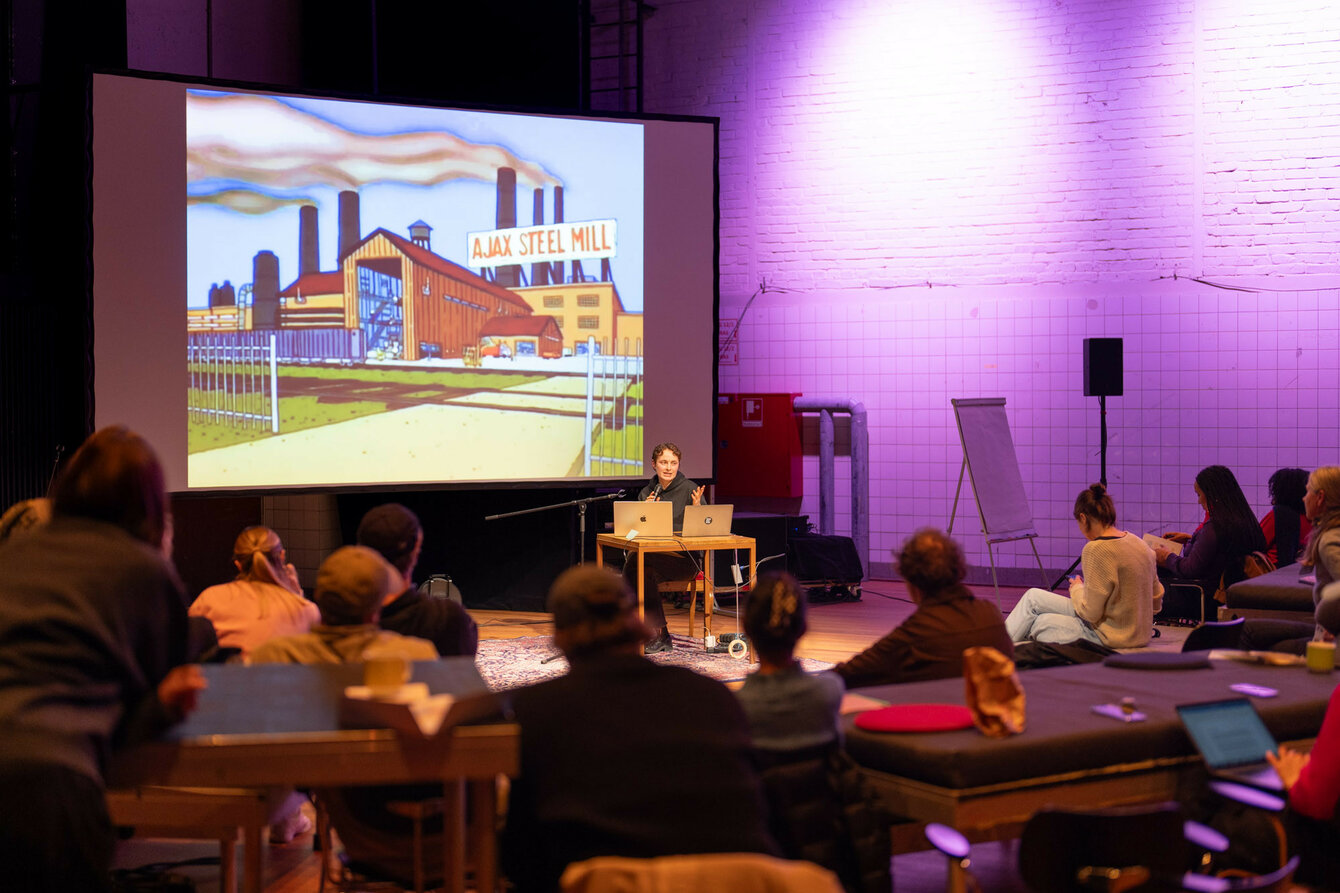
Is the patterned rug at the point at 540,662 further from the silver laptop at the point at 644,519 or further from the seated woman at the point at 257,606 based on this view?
the seated woman at the point at 257,606

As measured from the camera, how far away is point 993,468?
795 centimetres

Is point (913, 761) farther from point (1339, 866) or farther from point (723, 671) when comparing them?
point (723, 671)

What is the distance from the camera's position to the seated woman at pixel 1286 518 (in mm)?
7016

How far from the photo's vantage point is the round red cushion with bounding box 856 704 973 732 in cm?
281

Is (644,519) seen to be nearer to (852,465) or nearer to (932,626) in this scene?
(852,465)

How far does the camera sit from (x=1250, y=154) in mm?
8242

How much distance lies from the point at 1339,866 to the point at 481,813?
1905 millimetres

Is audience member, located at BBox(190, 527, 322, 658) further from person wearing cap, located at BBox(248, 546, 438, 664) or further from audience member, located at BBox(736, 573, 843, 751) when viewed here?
audience member, located at BBox(736, 573, 843, 751)

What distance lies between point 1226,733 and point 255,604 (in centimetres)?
270

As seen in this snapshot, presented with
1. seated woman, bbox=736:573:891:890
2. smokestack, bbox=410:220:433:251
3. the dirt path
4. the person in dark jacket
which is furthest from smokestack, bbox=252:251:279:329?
seated woman, bbox=736:573:891:890

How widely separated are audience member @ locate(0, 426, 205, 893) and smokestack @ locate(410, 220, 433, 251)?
16.6 feet

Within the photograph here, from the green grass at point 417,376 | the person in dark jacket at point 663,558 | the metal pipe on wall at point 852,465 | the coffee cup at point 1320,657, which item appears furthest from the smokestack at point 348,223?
the coffee cup at point 1320,657

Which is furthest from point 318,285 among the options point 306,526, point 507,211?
point 306,526

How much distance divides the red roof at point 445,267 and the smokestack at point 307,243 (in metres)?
0.22
